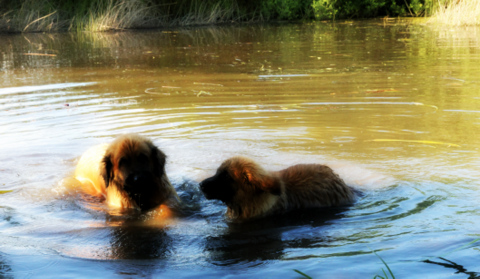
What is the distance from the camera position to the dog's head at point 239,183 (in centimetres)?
593

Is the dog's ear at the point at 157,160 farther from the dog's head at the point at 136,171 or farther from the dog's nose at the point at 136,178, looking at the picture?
the dog's nose at the point at 136,178

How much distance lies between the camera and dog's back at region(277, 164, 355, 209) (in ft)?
20.7

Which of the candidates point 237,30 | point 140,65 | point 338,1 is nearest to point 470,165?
point 140,65

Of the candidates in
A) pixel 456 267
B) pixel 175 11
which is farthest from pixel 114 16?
pixel 456 267

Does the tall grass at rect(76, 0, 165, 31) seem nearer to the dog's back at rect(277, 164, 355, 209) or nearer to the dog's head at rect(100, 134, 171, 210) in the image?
the dog's head at rect(100, 134, 171, 210)

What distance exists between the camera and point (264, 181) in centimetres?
590

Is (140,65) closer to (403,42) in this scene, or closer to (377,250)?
(403,42)

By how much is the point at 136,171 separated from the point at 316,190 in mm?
2088

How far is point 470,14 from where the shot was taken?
81.1 feet

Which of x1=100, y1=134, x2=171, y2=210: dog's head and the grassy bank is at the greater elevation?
the grassy bank

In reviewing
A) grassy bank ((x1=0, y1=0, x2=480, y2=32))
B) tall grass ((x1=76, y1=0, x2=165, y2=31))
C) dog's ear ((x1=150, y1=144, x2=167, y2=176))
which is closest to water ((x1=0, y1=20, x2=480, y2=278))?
dog's ear ((x1=150, y1=144, x2=167, y2=176))

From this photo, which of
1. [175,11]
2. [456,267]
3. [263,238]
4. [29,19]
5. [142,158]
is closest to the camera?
[456,267]

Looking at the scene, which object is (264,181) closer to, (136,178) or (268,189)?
(268,189)

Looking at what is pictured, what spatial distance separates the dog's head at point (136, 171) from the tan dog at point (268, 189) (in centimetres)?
87
